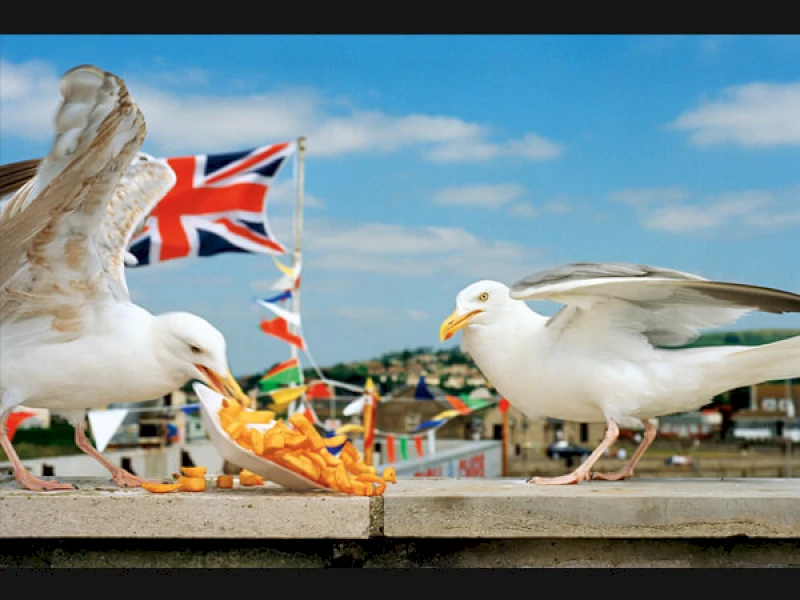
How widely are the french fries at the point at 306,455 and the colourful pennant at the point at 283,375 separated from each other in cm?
1550

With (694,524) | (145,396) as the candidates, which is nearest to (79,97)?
(145,396)

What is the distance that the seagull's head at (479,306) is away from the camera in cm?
655

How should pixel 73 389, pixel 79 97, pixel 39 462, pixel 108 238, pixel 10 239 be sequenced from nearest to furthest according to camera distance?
1. pixel 79 97
2. pixel 10 239
3. pixel 73 389
4. pixel 108 238
5. pixel 39 462

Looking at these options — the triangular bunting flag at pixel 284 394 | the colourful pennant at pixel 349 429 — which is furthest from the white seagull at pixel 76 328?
the triangular bunting flag at pixel 284 394

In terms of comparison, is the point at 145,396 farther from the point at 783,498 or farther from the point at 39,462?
the point at 39,462

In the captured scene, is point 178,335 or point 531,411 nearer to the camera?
point 178,335

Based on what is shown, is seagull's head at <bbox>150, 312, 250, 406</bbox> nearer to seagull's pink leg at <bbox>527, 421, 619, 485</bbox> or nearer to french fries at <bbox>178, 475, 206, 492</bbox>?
french fries at <bbox>178, 475, 206, 492</bbox>

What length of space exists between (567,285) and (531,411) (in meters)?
1.05

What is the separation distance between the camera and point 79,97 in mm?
5379

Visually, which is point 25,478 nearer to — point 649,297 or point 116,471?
point 116,471

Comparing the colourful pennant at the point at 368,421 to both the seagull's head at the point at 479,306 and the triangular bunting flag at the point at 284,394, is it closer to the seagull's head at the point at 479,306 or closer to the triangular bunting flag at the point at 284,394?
the triangular bunting flag at the point at 284,394

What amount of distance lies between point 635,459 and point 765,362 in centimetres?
98

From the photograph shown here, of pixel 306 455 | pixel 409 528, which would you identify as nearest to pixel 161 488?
pixel 306 455

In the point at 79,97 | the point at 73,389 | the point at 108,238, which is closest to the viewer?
the point at 79,97
